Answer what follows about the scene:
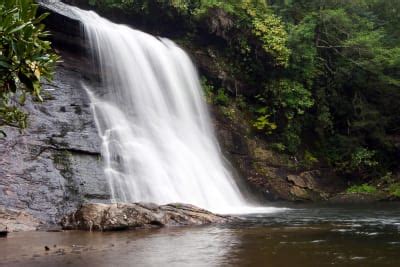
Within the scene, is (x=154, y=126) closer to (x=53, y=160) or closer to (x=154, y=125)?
(x=154, y=125)

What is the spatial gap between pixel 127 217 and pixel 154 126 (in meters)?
7.06

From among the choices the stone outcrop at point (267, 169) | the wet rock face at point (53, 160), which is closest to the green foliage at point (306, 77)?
the stone outcrop at point (267, 169)

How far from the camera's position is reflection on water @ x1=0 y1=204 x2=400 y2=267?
20.5ft

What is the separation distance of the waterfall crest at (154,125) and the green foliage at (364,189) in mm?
6022

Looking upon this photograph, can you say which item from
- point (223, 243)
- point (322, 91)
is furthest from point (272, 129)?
point (223, 243)

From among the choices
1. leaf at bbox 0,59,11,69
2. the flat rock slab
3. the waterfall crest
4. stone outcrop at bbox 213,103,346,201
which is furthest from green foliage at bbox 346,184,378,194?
leaf at bbox 0,59,11,69

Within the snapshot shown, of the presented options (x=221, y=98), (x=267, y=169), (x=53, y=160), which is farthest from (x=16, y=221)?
(x=221, y=98)

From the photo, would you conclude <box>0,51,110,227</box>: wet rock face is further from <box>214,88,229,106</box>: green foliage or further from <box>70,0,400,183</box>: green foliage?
<box>70,0,400,183</box>: green foliage

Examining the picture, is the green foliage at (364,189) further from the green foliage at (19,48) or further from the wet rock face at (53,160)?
the green foliage at (19,48)

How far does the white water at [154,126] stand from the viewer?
13914 mm

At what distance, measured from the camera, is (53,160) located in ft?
40.9

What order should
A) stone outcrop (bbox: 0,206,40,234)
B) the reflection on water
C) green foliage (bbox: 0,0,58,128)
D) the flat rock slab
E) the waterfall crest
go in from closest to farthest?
green foliage (bbox: 0,0,58,128) → the reflection on water → stone outcrop (bbox: 0,206,40,234) → the flat rock slab → the waterfall crest

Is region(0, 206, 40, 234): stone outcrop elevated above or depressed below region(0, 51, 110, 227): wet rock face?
below

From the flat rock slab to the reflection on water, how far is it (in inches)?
23.0
